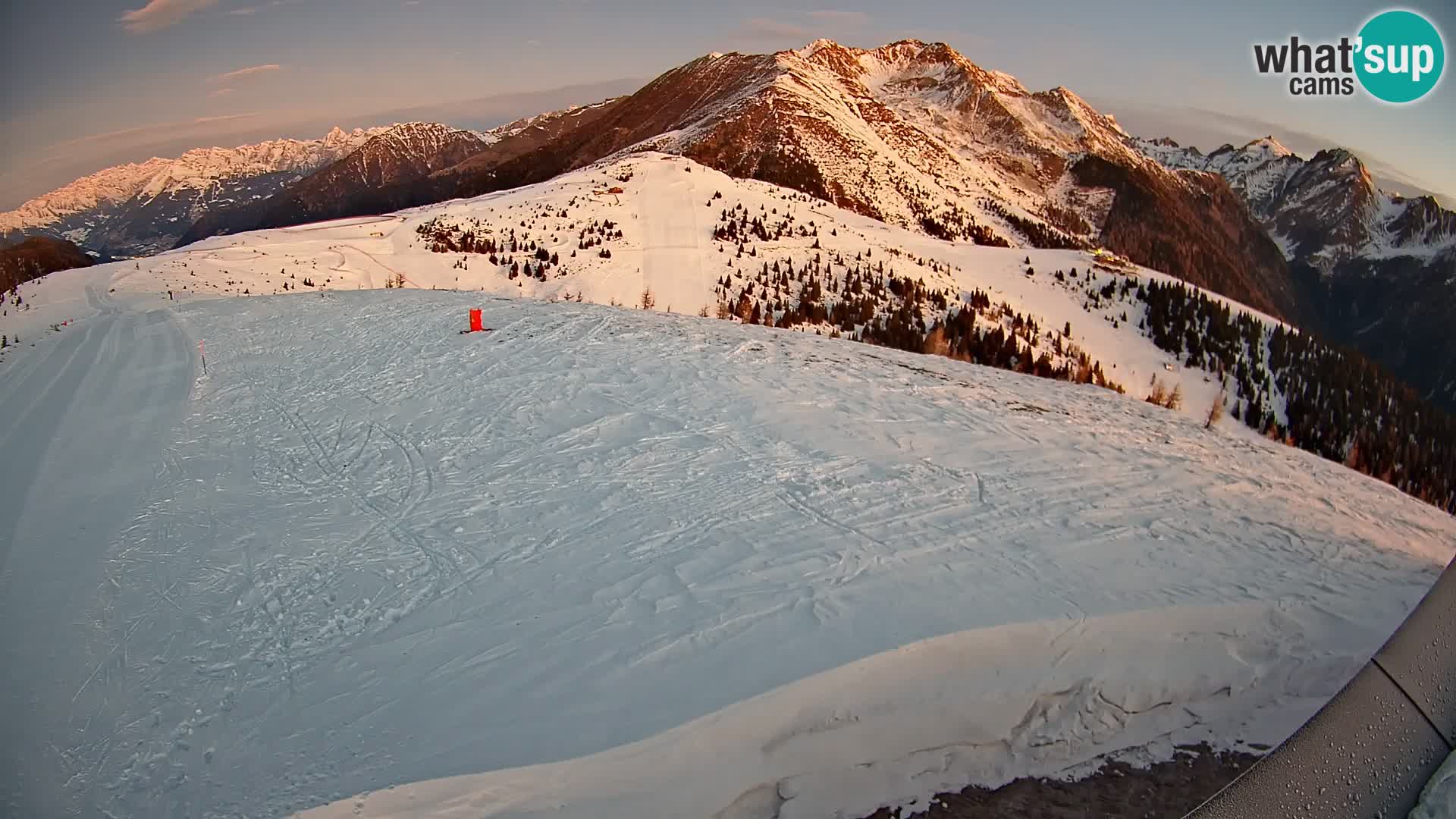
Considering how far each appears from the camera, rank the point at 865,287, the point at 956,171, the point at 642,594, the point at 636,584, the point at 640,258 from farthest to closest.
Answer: the point at 956,171 → the point at 865,287 → the point at 640,258 → the point at 636,584 → the point at 642,594

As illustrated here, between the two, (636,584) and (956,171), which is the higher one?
(956,171)

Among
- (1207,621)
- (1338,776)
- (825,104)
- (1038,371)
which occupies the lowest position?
(1038,371)

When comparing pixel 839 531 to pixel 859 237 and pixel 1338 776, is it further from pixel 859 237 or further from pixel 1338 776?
pixel 859 237

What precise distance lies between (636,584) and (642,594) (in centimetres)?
15

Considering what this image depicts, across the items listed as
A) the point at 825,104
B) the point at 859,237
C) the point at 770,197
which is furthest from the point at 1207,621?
the point at 825,104

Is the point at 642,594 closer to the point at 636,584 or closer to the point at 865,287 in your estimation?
the point at 636,584

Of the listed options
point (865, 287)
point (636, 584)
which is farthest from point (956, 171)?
point (636, 584)

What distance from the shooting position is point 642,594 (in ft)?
18.3

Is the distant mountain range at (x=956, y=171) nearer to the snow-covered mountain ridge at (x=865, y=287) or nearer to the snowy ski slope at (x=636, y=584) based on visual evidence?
the snow-covered mountain ridge at (x=865, y=287)

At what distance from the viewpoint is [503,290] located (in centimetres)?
2144

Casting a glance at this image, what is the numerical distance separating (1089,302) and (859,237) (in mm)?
9857

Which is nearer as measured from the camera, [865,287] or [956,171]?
[865,287]

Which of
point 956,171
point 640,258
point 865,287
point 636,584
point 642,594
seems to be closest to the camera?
point 642,594

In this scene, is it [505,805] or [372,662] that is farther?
[372,662]
